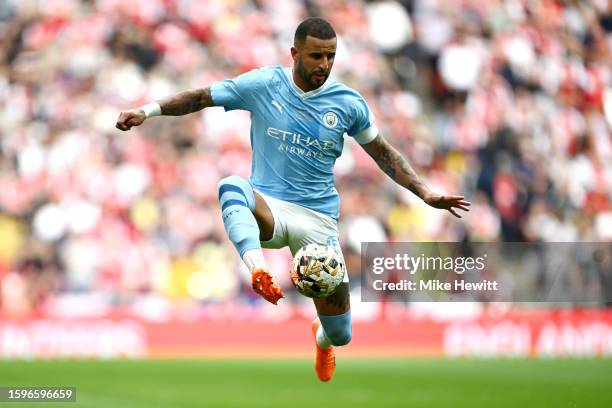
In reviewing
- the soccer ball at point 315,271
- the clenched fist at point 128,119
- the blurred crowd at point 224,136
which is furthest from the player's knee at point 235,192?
the blurred crowd at point 224,136

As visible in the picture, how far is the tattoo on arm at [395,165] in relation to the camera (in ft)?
31.1

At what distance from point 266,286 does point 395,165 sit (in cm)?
215

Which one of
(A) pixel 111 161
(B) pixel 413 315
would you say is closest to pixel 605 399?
(B) pixel 413 315

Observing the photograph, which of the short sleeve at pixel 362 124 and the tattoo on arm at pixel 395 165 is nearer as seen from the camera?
the short sleeve at pixel 362 124

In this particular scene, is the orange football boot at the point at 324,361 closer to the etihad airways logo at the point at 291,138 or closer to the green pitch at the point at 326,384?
the etihad airways logo at the point at 291,138

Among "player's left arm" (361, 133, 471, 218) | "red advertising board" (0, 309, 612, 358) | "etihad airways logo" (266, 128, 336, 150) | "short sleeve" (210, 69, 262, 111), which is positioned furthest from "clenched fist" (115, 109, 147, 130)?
"red advertising board" (0, 309, 612, 358)

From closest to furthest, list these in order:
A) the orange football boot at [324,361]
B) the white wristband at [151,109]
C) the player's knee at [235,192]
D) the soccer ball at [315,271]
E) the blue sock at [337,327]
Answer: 1. the soccer ball at [315,271]
2. the white wristband at [151,109]
3. the player's knee at [235,192]
4. the blue sock at [337,327]
5. the orange football boot at [324,361]

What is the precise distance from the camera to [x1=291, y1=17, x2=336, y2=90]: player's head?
8.69 metres

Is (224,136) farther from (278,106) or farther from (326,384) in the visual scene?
(278,106)

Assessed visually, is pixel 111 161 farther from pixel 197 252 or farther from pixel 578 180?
pixel 578 180

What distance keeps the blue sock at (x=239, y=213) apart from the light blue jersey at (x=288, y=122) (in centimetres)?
26

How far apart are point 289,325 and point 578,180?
617cm

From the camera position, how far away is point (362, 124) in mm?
9398

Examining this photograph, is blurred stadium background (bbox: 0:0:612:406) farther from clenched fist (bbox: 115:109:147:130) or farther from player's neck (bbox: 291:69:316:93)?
clenched fist (bbox: 115:109:147:130)
